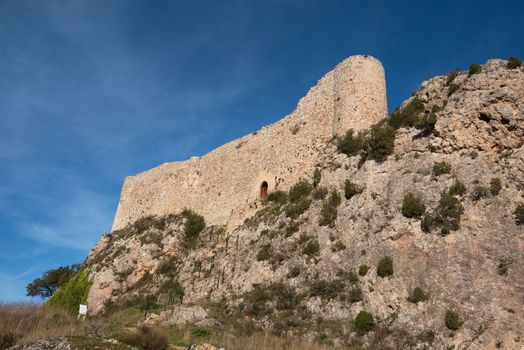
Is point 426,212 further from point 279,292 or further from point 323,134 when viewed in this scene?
point 323,134

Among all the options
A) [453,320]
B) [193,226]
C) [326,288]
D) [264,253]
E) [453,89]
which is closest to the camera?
[453,320]

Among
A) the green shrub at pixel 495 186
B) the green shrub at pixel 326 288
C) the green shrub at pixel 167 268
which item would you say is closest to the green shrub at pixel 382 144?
the green shrub at pixel 495 186

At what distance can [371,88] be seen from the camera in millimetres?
24750

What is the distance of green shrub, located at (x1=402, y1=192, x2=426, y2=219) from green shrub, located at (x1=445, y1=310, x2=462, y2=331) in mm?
4370

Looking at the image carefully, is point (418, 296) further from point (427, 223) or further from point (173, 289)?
point (173, 289)

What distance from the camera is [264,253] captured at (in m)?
21.2

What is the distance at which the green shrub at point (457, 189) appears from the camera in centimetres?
1642

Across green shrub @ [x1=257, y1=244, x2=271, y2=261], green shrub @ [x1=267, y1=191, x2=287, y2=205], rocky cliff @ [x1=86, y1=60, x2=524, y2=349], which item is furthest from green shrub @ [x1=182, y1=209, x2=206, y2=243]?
green shrub @ [x1=257, y1=244, x2=271, y2=261]

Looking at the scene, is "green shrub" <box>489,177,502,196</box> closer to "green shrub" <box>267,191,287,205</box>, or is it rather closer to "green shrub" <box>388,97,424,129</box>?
"green shrub" <box>388,97,424,129</box>

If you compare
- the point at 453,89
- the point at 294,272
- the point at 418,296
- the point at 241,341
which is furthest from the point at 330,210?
the point at 241,341

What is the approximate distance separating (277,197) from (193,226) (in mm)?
8105

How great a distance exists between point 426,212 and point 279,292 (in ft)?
22.1

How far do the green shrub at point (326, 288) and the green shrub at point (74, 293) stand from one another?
17.0m

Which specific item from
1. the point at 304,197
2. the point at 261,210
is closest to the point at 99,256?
the point at 261,210
